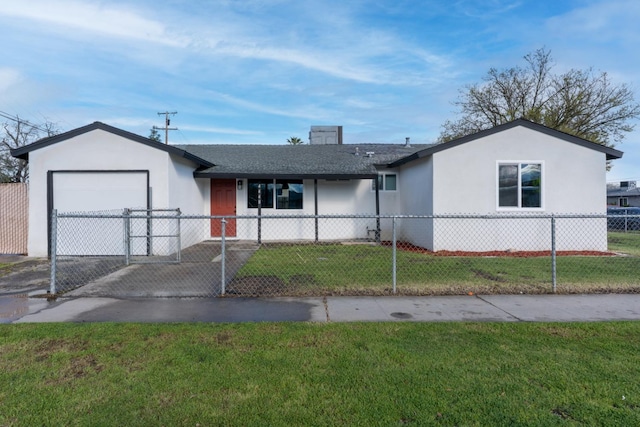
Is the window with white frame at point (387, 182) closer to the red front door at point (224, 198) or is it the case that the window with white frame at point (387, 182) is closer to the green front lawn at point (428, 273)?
the green front lawn at point (428, 273)

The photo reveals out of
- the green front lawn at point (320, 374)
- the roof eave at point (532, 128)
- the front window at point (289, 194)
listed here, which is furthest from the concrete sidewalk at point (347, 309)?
the front window at point (289, 194)

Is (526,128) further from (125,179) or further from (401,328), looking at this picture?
(125,179)

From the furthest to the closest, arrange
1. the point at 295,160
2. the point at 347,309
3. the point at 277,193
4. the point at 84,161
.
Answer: the point at 295,160
the point at 277,193
the point at 84,161
the point at 347,309

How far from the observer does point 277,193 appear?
1555cm

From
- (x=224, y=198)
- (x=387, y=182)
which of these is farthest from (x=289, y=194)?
(x=387, y=182)

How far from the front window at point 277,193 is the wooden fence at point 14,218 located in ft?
23.5

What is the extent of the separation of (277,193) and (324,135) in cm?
803

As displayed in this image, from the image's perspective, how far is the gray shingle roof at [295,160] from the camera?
1434cm

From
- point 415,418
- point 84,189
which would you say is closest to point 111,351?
point 415,418

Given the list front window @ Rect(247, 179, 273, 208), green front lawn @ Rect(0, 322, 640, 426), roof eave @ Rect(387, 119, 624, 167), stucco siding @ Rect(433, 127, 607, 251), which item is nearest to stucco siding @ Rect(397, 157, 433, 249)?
stucco siding @ Rect(433, 127, 607, 251)

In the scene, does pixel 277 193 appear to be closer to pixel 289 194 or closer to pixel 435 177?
pixel 289 194

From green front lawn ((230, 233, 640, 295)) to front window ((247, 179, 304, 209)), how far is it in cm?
401

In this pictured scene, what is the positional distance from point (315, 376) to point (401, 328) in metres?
1.67

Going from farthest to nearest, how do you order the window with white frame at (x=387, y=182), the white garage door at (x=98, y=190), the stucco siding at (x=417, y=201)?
the window with white frame at (x=387, y=182) → the stucco siding at (x=417, y=201) → the white garage door at (x=98, y=190)
